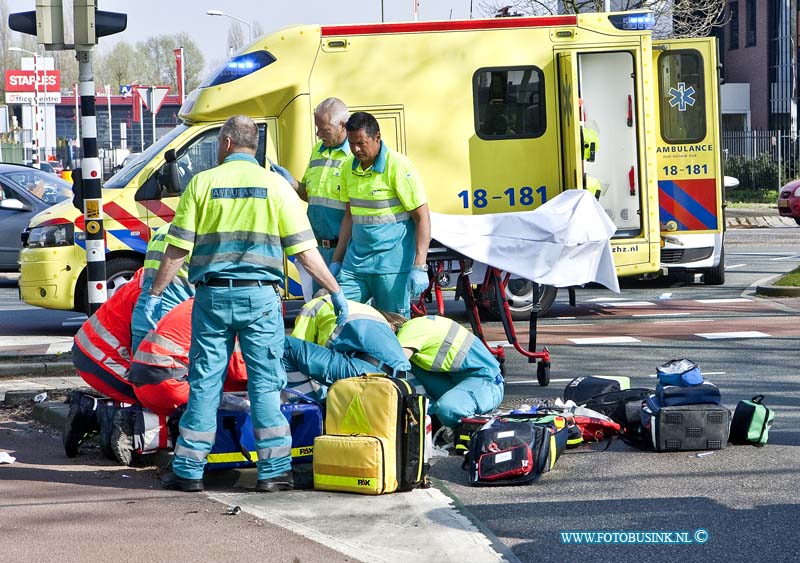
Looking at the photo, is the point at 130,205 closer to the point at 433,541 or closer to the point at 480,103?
the point at 480,103

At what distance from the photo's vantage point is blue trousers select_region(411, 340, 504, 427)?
7371 mm

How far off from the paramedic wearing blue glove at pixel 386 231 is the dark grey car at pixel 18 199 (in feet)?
32.5

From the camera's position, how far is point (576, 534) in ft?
18.3

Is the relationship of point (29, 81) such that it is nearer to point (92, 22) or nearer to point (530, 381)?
point (92, 22)

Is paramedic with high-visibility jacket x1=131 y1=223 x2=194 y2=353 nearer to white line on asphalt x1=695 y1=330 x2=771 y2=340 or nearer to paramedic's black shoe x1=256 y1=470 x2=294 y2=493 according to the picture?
paramedic's black shoe x1=256 y1=470 x2=294 y2=493

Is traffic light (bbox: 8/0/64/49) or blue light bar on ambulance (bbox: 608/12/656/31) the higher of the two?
blue light bar on ambulance (bbox: 608/12/656/31)

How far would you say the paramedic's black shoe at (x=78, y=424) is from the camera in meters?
7.42

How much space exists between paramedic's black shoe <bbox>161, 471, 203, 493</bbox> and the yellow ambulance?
603 cm

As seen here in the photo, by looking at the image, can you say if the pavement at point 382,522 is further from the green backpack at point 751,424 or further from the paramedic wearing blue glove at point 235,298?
the green backpack at point 751,424

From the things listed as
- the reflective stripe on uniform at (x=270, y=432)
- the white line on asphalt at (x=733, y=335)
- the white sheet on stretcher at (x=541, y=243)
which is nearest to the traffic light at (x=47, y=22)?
the white sheet on stretcher at (x=541, y=243)

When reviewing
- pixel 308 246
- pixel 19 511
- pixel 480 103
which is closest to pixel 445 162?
pixel 480 103

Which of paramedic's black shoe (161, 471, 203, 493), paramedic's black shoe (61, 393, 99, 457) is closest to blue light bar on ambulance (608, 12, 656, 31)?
paramedic's black shoe (61, 393, 99, 457)

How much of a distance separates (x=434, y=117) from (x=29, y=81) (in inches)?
2499

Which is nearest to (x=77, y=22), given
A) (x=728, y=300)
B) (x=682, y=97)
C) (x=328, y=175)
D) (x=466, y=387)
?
(x=328, y=175)
